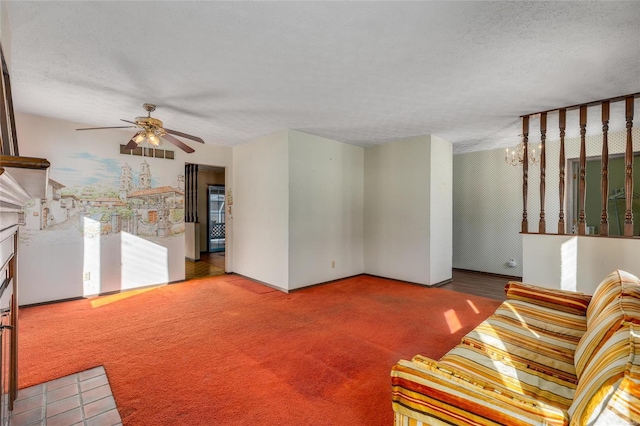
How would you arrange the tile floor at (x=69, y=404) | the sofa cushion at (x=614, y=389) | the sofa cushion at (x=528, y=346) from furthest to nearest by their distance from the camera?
the tile floor at (x=69, y=404), the sofa cushion at (x=528, y=346), the sofa cushion at (x=614, y=389)

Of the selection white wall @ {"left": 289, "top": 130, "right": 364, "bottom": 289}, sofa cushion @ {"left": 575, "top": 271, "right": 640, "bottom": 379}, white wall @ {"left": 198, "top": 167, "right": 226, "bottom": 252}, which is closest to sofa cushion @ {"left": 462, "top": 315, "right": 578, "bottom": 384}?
sofa cushion @ {"left": 575, "top": 271, "right": 640, "bottom": 379}

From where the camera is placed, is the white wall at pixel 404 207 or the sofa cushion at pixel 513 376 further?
the white wall at pixel 404 207

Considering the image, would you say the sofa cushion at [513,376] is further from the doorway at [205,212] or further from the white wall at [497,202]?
the doorway at [205,212]

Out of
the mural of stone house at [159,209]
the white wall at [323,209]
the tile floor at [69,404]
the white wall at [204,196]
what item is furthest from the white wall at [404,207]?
the white wall at [204,196]

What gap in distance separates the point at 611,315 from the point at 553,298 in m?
1.04

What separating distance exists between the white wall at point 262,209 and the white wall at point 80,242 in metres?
1.21

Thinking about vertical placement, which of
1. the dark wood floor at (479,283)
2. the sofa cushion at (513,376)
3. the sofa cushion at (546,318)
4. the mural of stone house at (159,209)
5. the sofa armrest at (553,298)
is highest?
the mural of stone house at (159,209)

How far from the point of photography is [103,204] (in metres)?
4.43

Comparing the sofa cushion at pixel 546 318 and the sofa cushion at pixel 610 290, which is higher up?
the sofa cushion at pixel 610 290

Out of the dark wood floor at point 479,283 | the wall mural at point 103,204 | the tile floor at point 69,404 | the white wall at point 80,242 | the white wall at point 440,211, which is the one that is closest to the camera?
the tile floor at point 69,404

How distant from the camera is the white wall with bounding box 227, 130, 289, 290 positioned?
464 cm

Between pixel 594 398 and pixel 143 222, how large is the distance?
5.42m

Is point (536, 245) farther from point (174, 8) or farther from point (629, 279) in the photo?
point (174, 8)

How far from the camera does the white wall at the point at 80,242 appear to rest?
390cm
